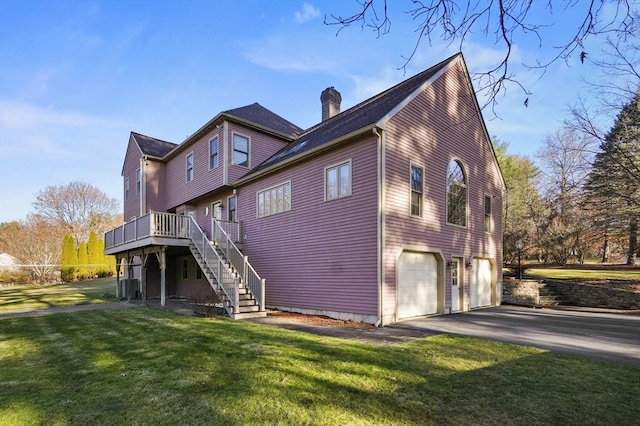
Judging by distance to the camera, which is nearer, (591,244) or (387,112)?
(387,112)

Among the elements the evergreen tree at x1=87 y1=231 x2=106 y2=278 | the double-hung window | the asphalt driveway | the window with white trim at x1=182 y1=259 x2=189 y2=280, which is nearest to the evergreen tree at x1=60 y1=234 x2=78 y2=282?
the evergreen tree at x1=87 y1=231 x2=106 y2=278

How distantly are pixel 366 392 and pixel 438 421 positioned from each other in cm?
98

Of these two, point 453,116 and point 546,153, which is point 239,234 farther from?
point 546,153

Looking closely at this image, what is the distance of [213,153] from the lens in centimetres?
1595

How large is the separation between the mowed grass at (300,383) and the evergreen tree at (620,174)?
11149mm

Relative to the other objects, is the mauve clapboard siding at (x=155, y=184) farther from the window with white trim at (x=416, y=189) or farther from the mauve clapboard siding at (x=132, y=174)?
the window with white trim at (x=416, y=189)

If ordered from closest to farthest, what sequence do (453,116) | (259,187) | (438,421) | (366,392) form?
1. (438,421)
2. (366,392)
3. (453,116)
4. (259,187)

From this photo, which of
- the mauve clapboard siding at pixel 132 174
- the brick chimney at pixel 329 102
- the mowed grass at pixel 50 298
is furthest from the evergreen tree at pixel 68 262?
the brick chimney at pixel 329 102

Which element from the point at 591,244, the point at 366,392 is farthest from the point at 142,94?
the point at 591,244

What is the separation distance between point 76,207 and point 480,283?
144ft

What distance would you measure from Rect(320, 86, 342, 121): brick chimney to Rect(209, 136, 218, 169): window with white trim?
222 inches

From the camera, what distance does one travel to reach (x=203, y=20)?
736cm

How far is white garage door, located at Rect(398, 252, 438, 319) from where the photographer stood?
35.7 feet

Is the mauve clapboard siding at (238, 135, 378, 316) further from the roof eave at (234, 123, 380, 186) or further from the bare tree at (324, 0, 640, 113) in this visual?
the bare tree at (324, 0, 640, 113)
